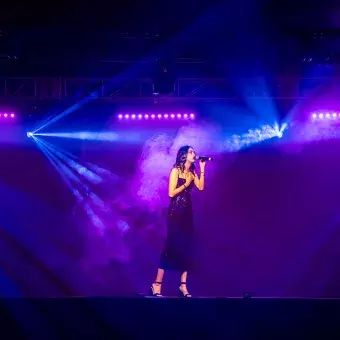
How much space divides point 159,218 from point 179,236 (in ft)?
12.5

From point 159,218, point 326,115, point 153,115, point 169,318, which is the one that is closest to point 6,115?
point 153,115

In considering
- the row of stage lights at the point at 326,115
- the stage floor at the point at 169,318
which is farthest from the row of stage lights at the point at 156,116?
the stage floor at the point at 169,318

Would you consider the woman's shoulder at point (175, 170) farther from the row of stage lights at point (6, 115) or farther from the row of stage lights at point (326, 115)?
the row of stage lights at point (6, 115)

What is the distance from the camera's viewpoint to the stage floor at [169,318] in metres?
4.18

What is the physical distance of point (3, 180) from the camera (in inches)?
378

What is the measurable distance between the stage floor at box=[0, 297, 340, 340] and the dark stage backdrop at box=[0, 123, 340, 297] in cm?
475

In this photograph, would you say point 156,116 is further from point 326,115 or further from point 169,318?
point 169,318

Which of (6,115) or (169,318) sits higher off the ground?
(6,115)

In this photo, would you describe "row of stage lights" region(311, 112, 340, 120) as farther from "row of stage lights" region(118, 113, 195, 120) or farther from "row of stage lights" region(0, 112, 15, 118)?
"row of stage lights" region(0, 112, 15, 118)

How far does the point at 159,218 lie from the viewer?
31.2ft

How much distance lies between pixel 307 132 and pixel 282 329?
227 inches

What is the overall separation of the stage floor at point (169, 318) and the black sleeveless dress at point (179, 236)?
1.30 m

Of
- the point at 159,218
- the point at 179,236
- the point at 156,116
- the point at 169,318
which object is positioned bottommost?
the point at 169,318

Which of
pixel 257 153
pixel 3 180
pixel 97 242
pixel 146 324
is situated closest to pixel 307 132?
pixel 257 153
